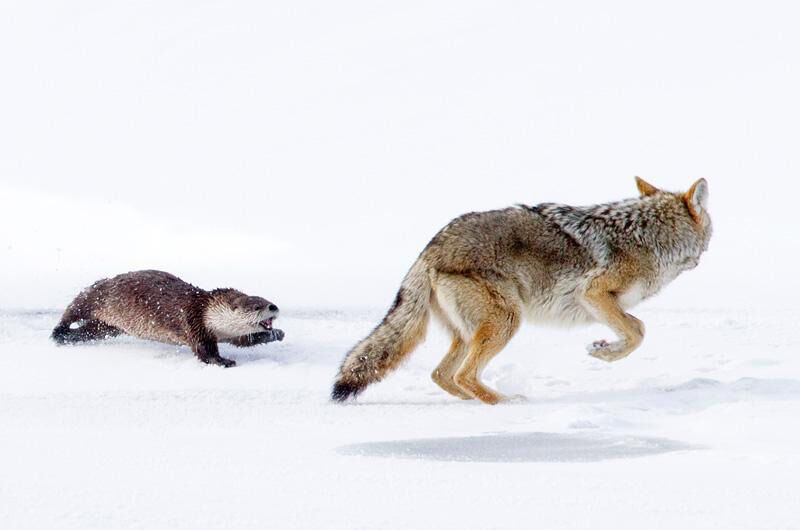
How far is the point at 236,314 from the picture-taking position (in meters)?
9.74

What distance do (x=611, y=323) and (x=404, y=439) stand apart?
2.42 m

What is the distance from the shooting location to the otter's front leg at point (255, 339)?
10.0 m

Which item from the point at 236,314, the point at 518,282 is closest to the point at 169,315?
the point at 236,314

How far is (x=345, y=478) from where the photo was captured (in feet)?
16.0

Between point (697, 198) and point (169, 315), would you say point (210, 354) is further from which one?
point (697, 198)

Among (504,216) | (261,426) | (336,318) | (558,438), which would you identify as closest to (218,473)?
(261,426)

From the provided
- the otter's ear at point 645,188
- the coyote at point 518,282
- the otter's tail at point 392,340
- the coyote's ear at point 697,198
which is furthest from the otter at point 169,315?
the coyote's ear at point 697,198

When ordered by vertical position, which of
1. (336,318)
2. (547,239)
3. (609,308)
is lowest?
(336,318)

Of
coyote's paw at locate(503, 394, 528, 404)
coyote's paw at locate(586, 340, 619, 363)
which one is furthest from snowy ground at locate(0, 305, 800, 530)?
coyote's paw at locate(586, 340, 619, 363)

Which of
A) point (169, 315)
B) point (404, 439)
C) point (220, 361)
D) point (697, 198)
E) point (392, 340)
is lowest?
point (220, 361)

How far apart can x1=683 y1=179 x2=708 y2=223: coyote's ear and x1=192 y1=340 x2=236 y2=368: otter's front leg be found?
434 cm

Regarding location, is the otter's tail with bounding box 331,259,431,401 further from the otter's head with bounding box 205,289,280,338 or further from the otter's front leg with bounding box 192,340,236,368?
the otter's head with bounding box 205,289,280,338

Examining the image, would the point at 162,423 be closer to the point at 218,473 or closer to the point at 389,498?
the point at 218,473

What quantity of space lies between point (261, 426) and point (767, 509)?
341 cm
